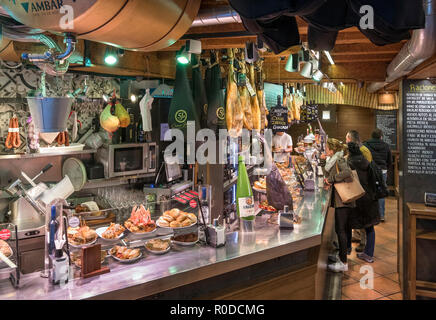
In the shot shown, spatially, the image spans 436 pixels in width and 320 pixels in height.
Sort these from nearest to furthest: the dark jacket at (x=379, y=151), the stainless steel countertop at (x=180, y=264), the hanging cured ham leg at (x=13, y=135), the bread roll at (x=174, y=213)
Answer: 1. the stainless steel countertop at (x=180, y=264)
2. the bread roll at (x=174, y=213)
3. the hanging cured ham leg at (x=13, y=135)
4. the dark jacket at (x=379, y=151)

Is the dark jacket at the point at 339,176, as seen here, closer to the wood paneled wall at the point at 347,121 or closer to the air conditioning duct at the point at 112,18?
the air conditioning duct at the point at 112,18

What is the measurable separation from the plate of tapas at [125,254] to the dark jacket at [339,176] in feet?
11.0

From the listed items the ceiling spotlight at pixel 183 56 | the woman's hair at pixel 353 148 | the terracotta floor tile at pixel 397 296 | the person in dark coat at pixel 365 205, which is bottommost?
the terracotta floor tile at pixel 397 296

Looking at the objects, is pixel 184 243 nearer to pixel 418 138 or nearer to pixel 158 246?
pixel 158 246

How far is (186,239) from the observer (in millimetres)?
2482

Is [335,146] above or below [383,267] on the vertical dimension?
above

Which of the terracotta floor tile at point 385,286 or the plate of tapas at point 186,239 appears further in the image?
the terracotta floor tile at point 385,286

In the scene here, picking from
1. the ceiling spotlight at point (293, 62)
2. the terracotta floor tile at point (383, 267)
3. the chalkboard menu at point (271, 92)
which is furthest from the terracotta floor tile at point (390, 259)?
the ceiling spotlight at point (293, 62)

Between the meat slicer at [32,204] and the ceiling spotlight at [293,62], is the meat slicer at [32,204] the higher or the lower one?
the lower one

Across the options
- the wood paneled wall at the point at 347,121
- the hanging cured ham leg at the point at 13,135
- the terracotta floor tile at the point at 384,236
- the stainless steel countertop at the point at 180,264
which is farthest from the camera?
the wood paneled wall at the point at 347,121

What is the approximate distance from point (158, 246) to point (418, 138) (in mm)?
3753

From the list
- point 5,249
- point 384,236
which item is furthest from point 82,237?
point 384,236

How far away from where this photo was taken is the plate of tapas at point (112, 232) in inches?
95.7

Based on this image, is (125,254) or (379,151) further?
(379,151)
